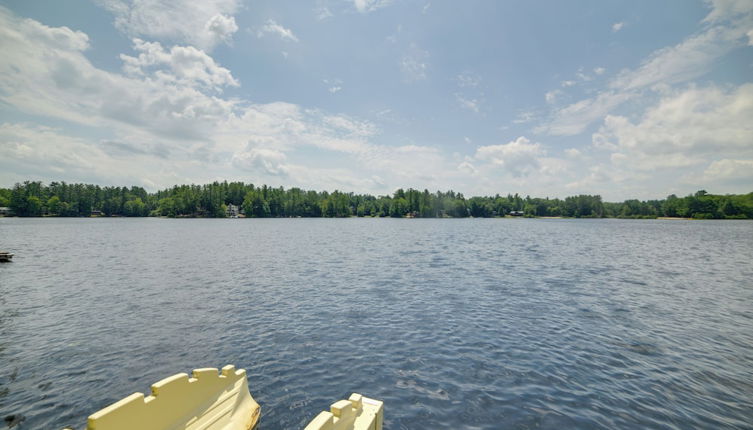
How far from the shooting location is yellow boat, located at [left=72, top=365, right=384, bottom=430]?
495cm

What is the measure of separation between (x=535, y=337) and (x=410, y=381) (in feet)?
24.7

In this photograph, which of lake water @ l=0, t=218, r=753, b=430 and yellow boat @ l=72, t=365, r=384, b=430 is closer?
yellow boat @ l=72, t=365, r=384, b=430

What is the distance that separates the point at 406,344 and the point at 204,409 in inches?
349

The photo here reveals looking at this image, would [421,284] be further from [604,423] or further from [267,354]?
[604,423]

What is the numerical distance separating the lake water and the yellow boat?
1.41 meters

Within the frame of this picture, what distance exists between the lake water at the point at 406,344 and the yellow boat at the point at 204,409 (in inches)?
55.6

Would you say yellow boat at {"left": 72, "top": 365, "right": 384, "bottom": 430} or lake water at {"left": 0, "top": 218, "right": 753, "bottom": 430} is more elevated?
yellow boat at {"left": 72, "top": 365, "right": 384, "bottom": 430}

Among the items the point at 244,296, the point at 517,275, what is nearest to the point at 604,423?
the point at 244,296

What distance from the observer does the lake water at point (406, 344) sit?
9344mm

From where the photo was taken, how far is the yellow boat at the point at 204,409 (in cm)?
495

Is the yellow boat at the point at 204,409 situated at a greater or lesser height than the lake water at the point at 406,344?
greater

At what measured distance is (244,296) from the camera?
70.5 ft

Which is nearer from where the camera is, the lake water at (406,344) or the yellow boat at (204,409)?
the yellow boat at (204,409)

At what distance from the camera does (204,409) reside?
6.80m
